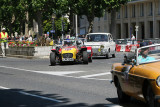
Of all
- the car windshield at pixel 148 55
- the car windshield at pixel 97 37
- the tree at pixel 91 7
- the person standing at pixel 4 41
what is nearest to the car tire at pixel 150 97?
the car windshield at pixel 148 55

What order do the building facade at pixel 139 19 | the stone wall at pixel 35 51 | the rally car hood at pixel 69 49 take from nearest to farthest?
the rally car hood at pixel 69 49, the stone wall at pixel 35 51, the building facade at pixel 139 19

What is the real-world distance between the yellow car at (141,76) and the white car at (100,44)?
1937cm

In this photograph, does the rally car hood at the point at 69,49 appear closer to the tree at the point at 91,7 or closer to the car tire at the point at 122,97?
the car tire at the point at 122,97

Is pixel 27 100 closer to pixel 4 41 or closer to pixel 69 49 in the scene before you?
pixel 69 49

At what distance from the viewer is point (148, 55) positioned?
9578mm

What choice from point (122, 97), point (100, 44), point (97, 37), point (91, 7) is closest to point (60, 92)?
point (122, 97)

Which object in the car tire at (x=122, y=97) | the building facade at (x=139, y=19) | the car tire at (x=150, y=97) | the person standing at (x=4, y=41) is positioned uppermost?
the building facade at (x=139, y=19)

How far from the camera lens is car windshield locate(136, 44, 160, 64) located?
949cm

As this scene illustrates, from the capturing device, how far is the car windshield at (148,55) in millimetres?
9492

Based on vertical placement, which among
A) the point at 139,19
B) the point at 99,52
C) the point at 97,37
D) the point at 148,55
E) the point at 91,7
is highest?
the point at 91,7

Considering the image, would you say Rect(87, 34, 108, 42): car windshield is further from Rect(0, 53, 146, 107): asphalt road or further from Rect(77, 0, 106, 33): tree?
Rect(77, 0, 106, 33): tree

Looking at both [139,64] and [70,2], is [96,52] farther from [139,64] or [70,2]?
[70,2]

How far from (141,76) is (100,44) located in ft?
70.6

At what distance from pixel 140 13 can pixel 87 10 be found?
15366mm
